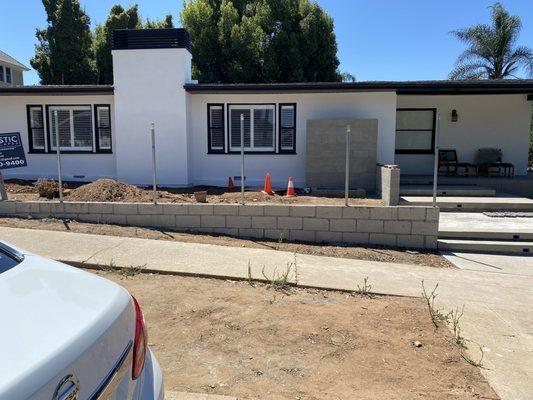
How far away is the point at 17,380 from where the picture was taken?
4.79 ft

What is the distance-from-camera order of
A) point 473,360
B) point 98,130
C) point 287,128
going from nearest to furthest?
point 473,360 → point 287,128 → point 98,130

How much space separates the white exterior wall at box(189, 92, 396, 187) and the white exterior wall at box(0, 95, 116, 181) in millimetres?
2639

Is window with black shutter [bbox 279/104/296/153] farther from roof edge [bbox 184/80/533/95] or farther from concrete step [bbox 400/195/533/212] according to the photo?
concrete step [bbox 400/195/533/212]

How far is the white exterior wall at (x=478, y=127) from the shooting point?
15.2 metres

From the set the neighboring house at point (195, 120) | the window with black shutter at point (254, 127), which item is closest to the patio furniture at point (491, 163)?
the neighboring house at point (195, 120)

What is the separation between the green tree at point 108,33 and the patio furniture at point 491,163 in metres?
21.9

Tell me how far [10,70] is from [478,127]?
107 feet

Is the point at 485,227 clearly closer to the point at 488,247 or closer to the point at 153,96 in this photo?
the point at 488,247

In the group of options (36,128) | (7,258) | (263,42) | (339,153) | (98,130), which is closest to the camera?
(7,258)

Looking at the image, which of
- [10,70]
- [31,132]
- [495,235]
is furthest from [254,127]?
[10,70]

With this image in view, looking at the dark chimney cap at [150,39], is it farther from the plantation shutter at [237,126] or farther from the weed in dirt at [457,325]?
the weed in dirt at [457,325]

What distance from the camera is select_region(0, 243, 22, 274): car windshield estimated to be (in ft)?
8.11

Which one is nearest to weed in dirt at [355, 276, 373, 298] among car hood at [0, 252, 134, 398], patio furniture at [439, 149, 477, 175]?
car hood at [0, 252, 134, 398]

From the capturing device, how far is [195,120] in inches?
551
